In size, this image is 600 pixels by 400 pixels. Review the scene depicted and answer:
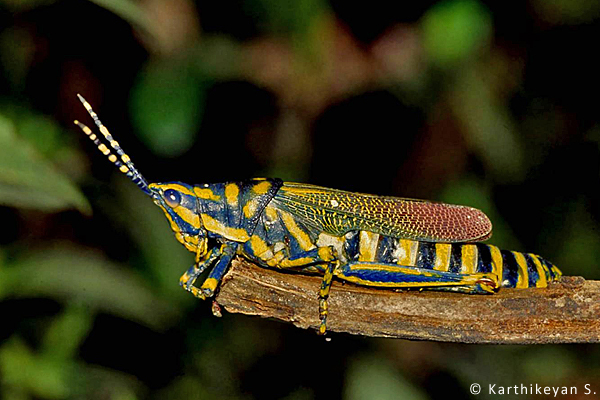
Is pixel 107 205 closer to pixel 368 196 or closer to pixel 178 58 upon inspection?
pixel 178 58

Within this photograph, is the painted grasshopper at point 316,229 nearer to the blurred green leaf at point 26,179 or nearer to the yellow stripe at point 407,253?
the yellow stripe at point 407,253

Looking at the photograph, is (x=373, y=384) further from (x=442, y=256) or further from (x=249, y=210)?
(x=249, y=210)

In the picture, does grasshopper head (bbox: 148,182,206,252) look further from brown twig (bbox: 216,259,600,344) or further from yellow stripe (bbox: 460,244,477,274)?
yellow stripe (bbox: 460,244,477,274)

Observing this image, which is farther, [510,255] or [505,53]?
[505,53]

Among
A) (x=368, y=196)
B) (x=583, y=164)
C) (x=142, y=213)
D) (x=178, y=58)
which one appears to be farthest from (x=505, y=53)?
(x=142, y=213)

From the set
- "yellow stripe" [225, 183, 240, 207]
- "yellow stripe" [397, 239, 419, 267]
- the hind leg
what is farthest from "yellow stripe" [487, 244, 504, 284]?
"yellow stripe" [225, 183, 240, 207]

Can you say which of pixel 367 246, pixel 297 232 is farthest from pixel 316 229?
pixel 367 246
